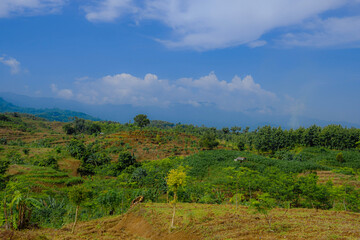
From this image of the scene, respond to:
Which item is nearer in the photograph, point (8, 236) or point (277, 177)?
point (8, 236)

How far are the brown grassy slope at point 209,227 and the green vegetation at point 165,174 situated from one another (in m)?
0.63

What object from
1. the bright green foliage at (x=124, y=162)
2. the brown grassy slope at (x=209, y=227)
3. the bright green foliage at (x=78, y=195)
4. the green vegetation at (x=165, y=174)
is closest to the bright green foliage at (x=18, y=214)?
the green vegetation at (x=165, y=174)

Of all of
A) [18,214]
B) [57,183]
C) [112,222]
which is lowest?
[57,183]

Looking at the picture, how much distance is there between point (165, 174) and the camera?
19172mm

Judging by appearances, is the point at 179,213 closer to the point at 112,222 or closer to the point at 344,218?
the point at 112,222

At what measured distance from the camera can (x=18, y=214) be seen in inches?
348

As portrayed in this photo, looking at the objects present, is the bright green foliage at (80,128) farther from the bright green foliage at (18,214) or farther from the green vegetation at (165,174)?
the bright green foliage at (18,214)

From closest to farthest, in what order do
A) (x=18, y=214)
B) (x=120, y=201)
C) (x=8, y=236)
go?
(x=8, y=236) → (x=18, y=214) → (x=120, y=201)

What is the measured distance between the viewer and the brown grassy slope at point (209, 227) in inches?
307

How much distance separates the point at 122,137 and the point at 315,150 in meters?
40.0

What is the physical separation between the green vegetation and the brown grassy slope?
63 centimetres

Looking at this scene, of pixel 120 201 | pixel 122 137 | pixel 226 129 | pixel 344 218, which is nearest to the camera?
pixel 344 218

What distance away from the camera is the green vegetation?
10781 millimetres

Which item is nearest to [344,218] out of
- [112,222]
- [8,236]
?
[112,222]
